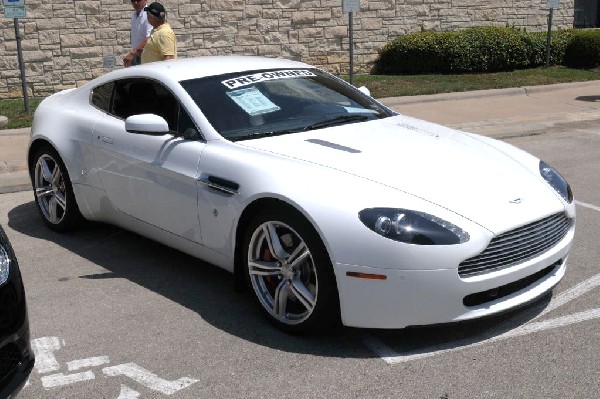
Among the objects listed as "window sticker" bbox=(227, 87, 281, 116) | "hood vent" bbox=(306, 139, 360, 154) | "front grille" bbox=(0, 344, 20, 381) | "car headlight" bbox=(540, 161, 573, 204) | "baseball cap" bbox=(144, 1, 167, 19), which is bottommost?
"front grille" bbox=(0, 344, 20, 381)

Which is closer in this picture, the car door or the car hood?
the car hood

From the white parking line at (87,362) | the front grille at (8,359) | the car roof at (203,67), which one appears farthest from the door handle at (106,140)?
the front grille at (8,359)

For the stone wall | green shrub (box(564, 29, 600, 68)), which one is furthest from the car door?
green shrub (box(564, 29, 600, 68))

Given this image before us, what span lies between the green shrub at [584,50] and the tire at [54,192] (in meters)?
14.1

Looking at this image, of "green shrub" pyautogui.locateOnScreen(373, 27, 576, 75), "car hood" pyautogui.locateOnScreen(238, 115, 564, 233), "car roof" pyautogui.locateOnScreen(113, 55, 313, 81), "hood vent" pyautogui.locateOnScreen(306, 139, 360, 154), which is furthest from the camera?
"green shrub" pyautogui.locateOnScreen(373, 27, 576, 75)

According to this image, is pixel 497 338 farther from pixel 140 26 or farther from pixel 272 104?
pixel 140 26

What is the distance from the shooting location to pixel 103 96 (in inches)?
→ 241

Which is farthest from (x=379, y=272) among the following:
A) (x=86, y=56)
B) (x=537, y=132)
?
(x=86, y=56)

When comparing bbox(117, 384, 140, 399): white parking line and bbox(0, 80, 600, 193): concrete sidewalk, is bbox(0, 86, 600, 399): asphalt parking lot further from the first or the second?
bbox(0, 80, 600, 193): concrete sidewalk

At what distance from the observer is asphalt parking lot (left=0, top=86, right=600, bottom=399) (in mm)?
3852

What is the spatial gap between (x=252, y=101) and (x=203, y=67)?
578mm

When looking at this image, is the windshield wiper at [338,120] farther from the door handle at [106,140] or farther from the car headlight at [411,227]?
the door handle at [106,140]

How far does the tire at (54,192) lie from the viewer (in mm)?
6242

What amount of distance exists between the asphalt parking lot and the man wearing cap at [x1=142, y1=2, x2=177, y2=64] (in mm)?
3361
